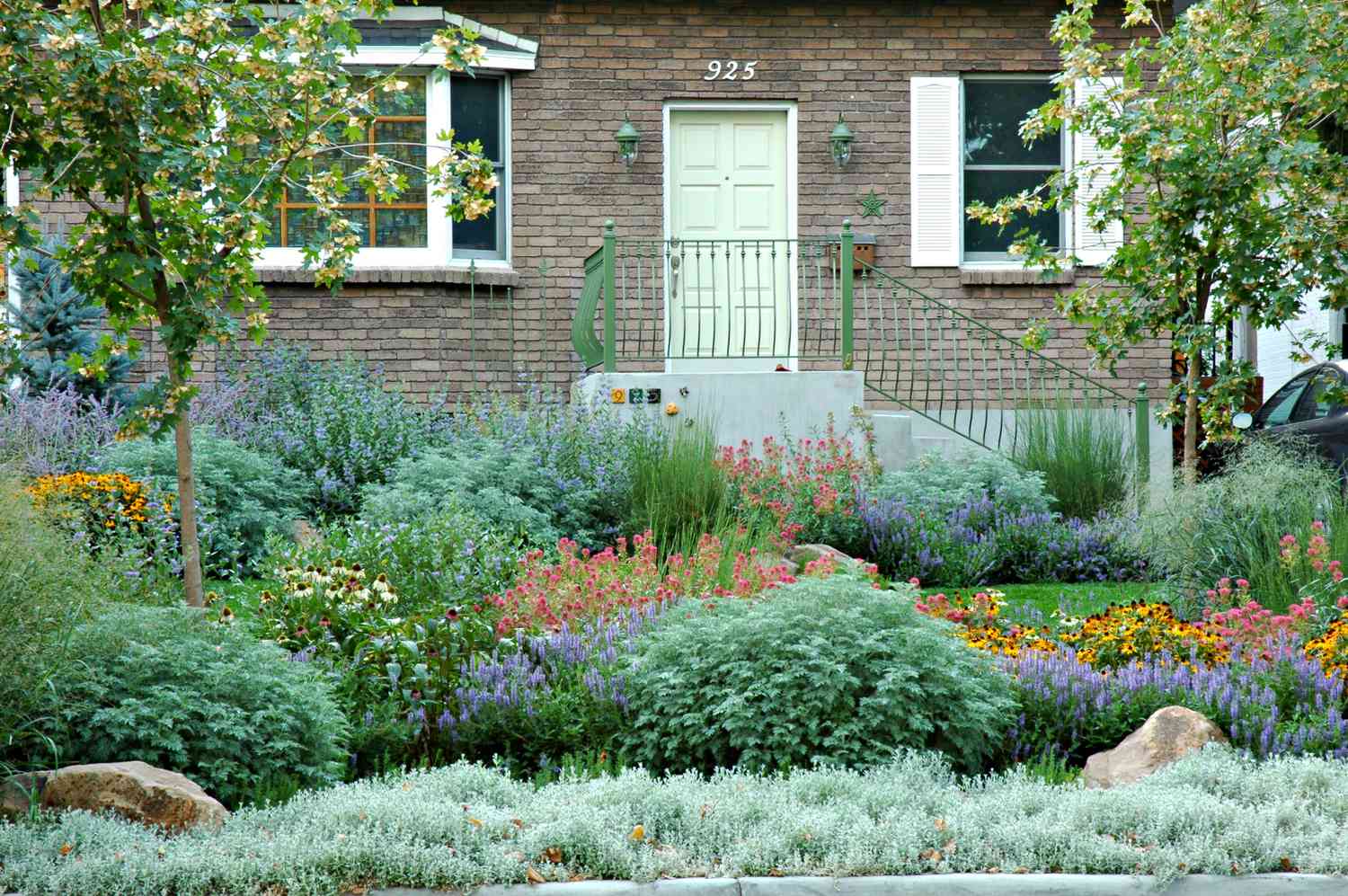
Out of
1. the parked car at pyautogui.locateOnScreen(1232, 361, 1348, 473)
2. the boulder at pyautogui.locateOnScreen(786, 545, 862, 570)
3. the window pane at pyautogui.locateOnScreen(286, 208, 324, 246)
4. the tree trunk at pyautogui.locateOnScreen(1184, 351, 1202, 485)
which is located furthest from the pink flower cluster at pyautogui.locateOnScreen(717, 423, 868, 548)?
the window pane at pyautogui.locateOnScreen(286, 208, 324, 246)

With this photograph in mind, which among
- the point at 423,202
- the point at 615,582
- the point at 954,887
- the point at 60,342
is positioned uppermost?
the point at 423,202

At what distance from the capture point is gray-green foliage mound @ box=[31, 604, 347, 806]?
4188mm

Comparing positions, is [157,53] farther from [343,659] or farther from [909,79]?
[909,79]

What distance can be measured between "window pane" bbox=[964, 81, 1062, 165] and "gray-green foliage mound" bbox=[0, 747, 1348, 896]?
857 cm

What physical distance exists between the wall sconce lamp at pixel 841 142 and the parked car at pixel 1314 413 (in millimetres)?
3784

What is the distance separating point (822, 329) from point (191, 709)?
7700 mm

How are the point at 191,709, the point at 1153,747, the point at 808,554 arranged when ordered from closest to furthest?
the point at 191,709, the point at 1153,747, the point at 808,554

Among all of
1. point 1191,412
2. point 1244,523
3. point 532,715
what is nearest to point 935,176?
point 1191,412

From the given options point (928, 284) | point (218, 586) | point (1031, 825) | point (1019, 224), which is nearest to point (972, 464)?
point (928, 284)

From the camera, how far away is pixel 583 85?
11445 millimetres

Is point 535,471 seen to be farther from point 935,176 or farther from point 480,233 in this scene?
point 935,176

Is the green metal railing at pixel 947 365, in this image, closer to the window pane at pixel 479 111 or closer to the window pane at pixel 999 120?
the window pane at pixel 999 120

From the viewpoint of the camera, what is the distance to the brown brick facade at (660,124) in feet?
37.1

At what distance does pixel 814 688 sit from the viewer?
4617 mm
